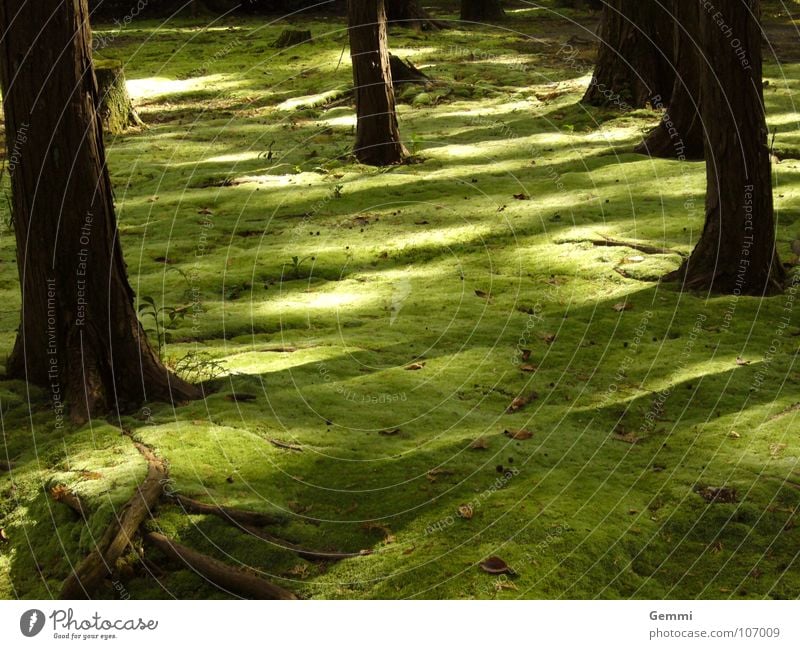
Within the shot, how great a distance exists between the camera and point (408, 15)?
79.9ft

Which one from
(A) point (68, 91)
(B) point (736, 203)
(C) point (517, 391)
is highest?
(A) point (68, 91)

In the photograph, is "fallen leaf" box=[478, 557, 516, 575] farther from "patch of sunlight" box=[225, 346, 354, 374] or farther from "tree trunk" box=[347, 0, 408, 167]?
"tree trunk" box=[347, 0, 408, 167]

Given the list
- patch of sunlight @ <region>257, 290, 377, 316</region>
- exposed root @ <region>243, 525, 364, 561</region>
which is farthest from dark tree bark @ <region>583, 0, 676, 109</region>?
exposed root @ <region>243, 525, 364, 561</region>

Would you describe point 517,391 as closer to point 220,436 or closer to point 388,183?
point 220,436

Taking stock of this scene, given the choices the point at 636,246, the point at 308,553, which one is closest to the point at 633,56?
the point at 636,246

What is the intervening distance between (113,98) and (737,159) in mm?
10734

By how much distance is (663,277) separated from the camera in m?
8.69

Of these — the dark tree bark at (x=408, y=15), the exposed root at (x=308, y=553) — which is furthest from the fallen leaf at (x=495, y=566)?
the dark tree bark at (x=408, y=15)

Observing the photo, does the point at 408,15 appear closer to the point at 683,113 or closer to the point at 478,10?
the point at 478,10

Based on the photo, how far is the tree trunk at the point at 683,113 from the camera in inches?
492

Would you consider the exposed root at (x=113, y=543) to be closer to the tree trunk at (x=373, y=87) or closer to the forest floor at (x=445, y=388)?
the forest floor at (x=445, y=388)

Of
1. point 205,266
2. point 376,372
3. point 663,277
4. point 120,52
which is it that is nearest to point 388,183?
point 205,266

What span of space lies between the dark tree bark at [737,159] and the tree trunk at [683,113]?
4547 millimetres

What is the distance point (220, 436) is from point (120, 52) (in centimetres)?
1867
